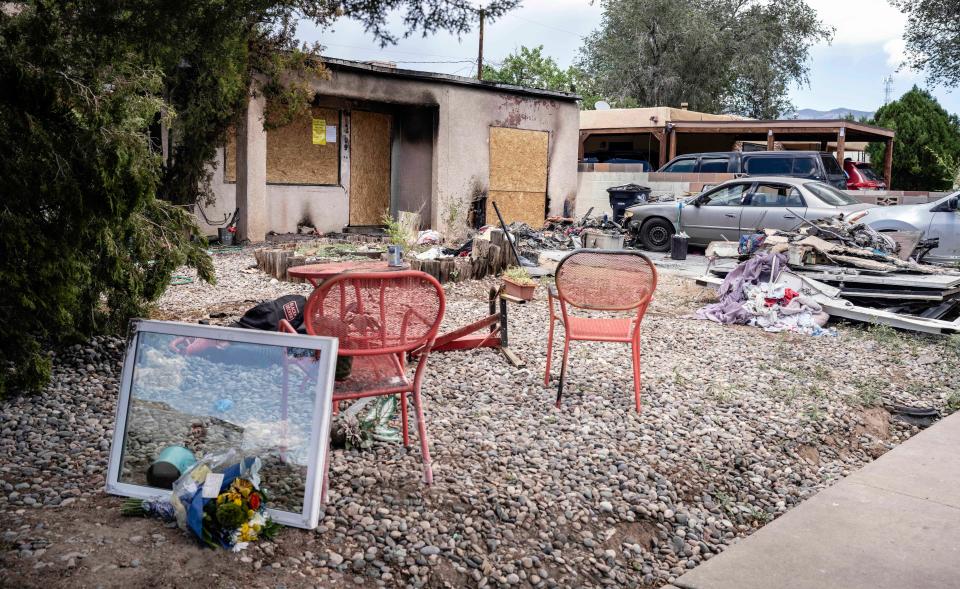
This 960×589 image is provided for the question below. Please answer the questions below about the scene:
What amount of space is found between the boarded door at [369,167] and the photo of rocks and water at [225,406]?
13.4 m

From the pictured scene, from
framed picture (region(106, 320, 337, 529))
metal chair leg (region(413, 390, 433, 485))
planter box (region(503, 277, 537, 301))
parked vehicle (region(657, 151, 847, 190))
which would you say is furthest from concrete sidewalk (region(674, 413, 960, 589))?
parked vehicle (region(657, 151, 847, 190))

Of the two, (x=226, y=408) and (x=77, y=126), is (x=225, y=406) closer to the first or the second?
(x=226, y=408)

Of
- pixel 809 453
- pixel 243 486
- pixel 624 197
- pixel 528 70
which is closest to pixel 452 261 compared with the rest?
pixel 809 453

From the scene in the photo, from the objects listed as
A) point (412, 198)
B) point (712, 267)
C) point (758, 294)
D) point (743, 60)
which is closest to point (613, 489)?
point (758, 294)

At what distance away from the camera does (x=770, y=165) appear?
707 inches

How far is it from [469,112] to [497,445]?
13.0 meters

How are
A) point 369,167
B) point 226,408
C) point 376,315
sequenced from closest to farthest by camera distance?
point 226,408
point 376,315
point 369,167

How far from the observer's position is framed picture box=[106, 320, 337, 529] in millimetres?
3199

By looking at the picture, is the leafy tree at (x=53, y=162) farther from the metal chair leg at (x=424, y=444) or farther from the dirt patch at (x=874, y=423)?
the dirt patch at (x=874, y=423)

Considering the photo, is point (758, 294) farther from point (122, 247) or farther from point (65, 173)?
point (65, 173)

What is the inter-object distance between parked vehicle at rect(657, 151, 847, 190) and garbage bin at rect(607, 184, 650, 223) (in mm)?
2325

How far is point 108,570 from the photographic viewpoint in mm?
2811

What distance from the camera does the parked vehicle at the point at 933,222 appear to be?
12.4 meters

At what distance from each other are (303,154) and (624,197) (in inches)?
273
